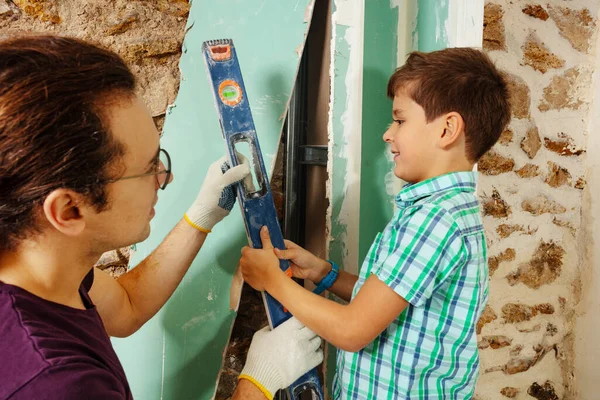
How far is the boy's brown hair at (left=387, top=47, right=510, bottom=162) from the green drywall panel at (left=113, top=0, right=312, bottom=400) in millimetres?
372

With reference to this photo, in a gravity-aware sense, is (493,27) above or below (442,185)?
above

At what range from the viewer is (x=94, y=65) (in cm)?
73

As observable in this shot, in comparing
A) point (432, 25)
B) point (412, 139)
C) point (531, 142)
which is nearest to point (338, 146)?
point (412, 139)

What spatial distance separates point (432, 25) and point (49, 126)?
3.39 feet

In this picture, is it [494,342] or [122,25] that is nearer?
[122,25]

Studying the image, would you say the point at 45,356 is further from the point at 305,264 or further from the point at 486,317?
the point at 486,317

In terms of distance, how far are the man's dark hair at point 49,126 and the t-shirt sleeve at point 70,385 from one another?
229mm

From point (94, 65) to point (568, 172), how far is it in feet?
5.69

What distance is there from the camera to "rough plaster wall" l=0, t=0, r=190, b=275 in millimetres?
1241

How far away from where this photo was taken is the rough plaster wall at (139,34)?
48.9 inches

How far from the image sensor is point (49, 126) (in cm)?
66

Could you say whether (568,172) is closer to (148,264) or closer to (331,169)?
(331,169)

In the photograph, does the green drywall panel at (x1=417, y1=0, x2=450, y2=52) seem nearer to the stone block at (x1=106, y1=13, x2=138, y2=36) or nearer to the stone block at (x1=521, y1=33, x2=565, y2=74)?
the stone block at (x1=521, y1=33, x2=565, y2=74)

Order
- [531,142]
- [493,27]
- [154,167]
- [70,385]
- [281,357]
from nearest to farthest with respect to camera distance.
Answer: [70,385] < [154,167] < [281,357] < [493,27] < [531,142]
